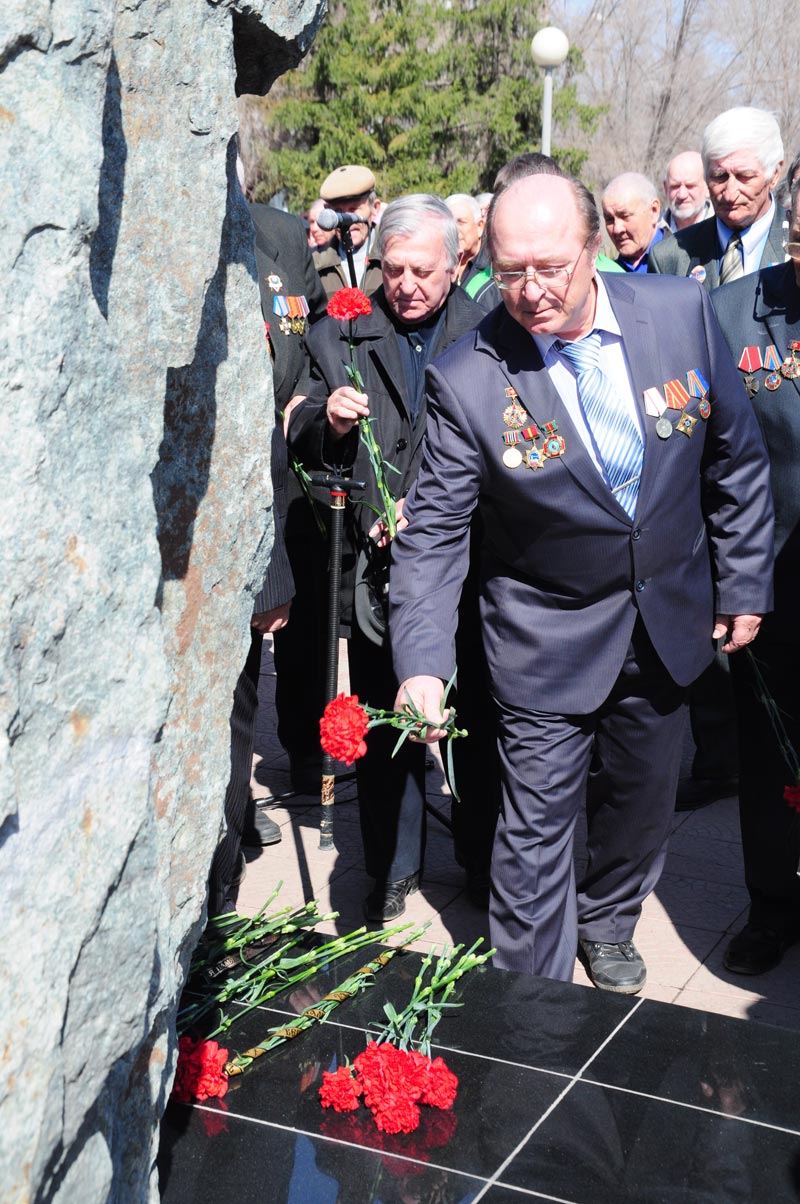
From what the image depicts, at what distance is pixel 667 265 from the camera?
16.1 feet

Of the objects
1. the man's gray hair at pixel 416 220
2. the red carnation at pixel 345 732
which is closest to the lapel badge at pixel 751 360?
the man's gray hair at pixel 416 220

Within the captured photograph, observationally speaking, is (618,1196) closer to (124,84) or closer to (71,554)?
(71,554)

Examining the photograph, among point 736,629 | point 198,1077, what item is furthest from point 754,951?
point 198,1077

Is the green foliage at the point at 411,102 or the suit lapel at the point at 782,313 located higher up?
the green foliage at the point at 411,102

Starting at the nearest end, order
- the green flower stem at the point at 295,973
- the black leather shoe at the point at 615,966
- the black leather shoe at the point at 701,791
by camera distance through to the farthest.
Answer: the green flower stem at the point at 295,973 → the black leather shoe at the point at 615,966 → the black leather shoe at the point at 701,791

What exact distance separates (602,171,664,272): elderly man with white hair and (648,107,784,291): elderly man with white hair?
2.99ft

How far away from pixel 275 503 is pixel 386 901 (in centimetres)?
126

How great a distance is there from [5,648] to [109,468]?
298 mm

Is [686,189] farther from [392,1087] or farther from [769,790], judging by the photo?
[392,1087]

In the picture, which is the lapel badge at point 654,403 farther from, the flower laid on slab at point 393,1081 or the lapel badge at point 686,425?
the flower laid on slab at point 393,1081

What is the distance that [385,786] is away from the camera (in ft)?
13.3

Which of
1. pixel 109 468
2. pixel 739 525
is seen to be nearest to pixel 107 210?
pixel 109 468

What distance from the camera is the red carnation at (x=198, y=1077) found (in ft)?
7.84

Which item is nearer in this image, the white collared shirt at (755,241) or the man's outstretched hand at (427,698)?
the man's outstretched hand at (427,698)
